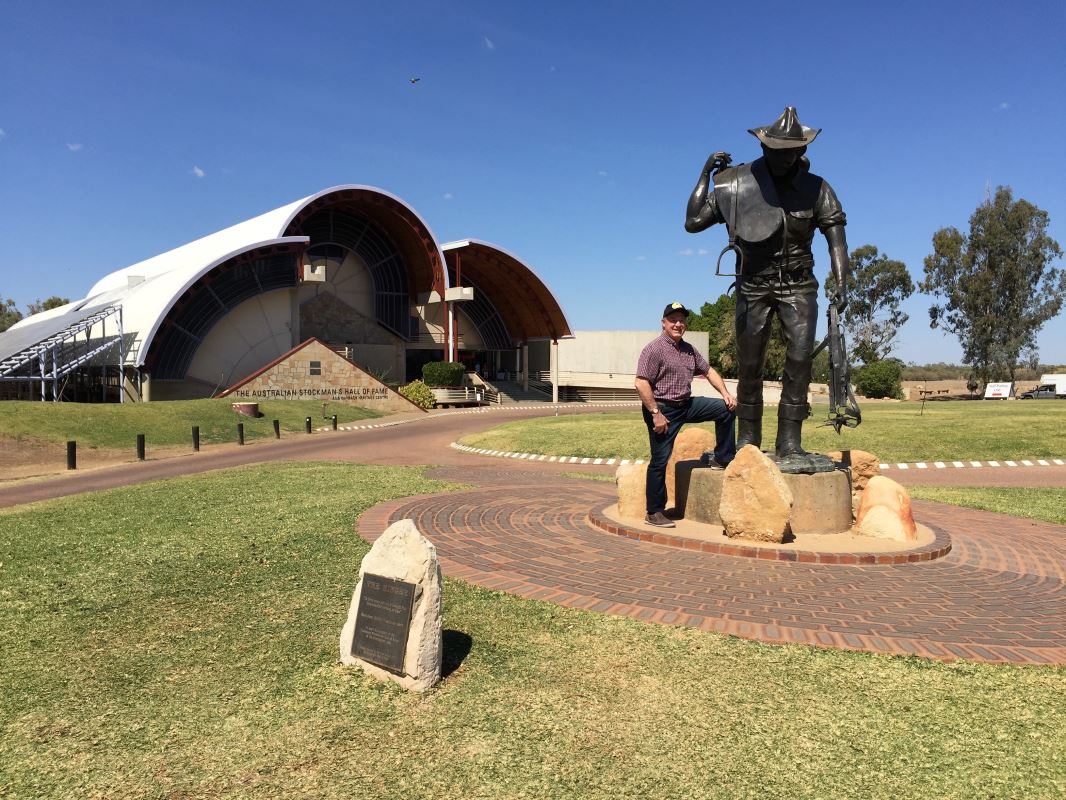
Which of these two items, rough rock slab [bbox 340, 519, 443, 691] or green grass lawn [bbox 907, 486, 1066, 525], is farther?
green grass lawn [bbox 907, 486, 1066, 525]

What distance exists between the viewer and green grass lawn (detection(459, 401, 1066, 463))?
15.2m

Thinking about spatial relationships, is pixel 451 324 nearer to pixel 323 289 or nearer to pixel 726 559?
pixel 323 289

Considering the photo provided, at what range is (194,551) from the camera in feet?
20.5

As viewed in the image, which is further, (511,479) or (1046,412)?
(1046,412)

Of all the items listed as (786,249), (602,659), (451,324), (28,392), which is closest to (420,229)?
(451,324)

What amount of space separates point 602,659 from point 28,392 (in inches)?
1413

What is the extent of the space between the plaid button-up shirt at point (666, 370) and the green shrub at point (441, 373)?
30.8 m

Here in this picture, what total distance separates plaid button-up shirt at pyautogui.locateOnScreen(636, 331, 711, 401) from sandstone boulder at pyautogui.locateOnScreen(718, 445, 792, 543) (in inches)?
31.1

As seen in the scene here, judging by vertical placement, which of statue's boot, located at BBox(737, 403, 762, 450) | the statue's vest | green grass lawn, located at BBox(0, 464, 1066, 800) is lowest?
green grass lawn, located at BBox(0, 464, 1066, 800)

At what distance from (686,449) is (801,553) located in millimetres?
2235

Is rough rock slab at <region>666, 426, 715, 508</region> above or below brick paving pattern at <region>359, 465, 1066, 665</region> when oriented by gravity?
above

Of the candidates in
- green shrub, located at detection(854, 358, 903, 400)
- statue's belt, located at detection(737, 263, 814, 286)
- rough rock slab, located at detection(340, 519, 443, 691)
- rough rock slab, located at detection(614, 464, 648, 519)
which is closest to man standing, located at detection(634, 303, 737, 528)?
→ rough rock slab, located at detection(614, 464, 648, 519)

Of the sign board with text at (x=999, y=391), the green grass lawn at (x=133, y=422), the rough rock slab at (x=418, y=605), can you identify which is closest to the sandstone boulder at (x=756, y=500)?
the rough rock slab at (x=418, y=605)

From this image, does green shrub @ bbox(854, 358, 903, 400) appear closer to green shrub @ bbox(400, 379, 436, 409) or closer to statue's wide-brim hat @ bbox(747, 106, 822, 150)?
green shrub @ bbox(400, 379, 436, 409)
